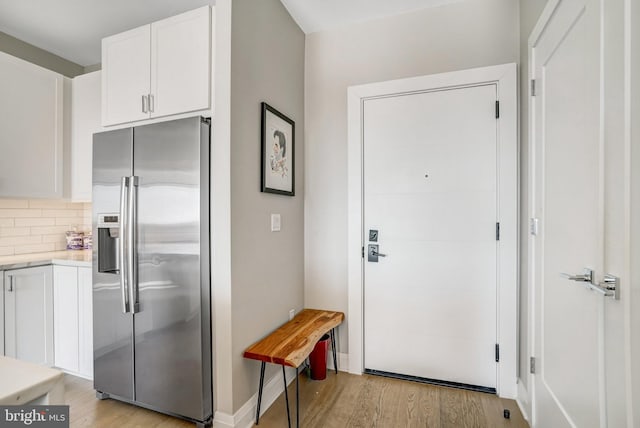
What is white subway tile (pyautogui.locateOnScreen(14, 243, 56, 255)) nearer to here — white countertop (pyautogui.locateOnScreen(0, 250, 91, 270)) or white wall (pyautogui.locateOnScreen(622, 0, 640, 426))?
white countertop (pyautogui.locateOnScreen(0, 250, 91, 270))

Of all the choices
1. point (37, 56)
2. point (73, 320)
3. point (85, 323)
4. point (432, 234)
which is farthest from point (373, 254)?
point (37, 56)

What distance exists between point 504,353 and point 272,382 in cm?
157

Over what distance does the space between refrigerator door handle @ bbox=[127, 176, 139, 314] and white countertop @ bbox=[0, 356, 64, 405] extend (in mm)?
1243

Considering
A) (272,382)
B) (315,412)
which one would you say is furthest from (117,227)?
(315,412)

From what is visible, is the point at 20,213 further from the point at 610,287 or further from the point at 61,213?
the point at 610,287

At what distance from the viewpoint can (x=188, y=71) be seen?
6.07 ft

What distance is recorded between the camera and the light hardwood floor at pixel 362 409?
1.85 metres

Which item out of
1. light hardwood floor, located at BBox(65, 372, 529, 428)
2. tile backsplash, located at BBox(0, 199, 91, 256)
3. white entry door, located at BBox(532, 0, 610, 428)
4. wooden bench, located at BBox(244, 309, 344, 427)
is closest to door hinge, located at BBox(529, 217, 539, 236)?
white entry door, located at BBox(532, 0, 610, 428)

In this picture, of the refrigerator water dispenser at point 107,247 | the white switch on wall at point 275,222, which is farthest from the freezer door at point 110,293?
the white switch on wall at point 275,222

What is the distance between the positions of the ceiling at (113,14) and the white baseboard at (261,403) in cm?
264

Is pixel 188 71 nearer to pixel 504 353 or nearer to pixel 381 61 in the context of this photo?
pixel 381 61

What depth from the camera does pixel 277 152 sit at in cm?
218

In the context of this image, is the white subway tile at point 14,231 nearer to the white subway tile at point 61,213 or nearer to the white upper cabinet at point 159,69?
the white subway tile at point 61,213

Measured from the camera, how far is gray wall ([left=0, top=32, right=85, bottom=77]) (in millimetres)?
2568
